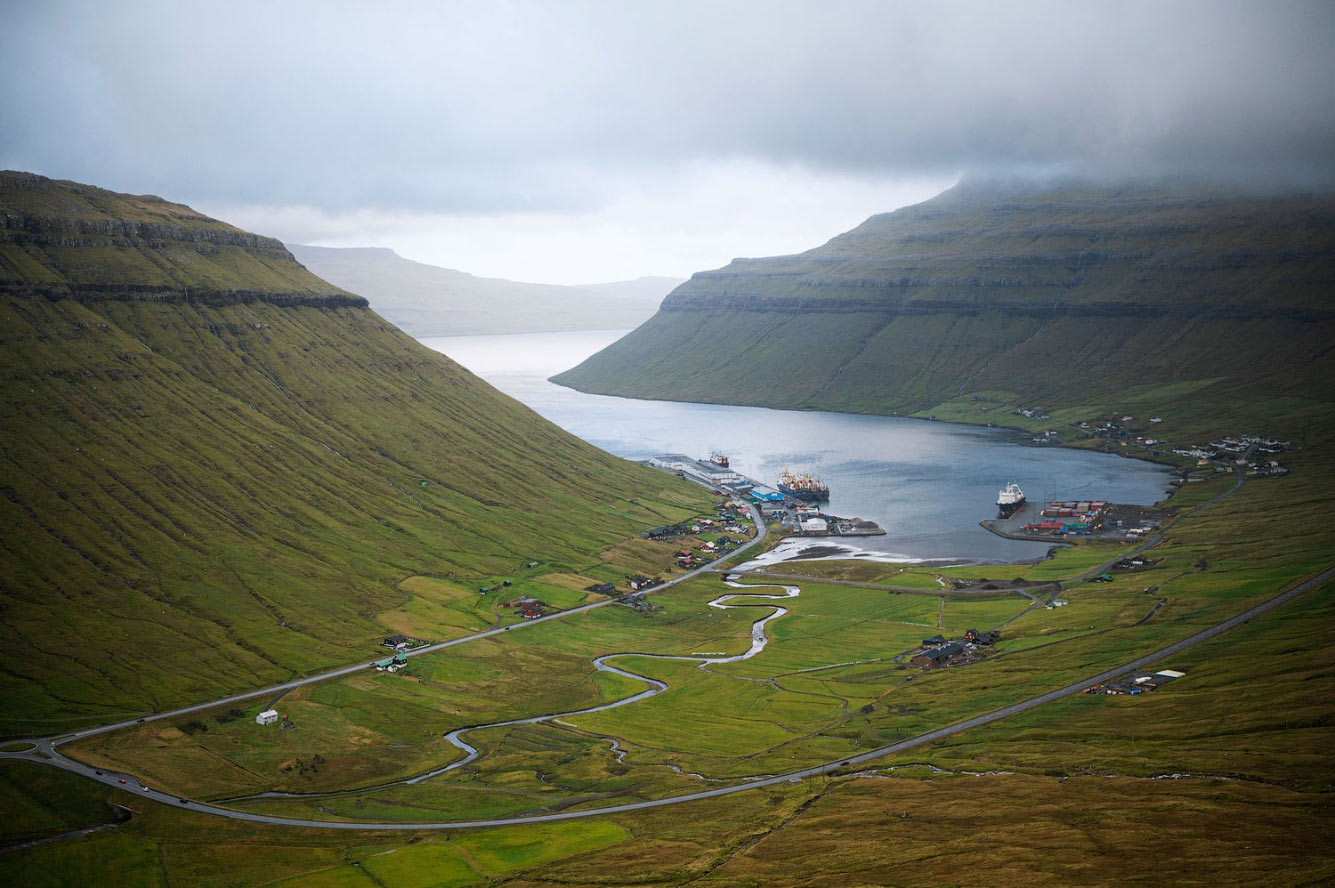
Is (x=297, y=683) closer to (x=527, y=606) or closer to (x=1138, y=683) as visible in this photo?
(x=527, y=606)

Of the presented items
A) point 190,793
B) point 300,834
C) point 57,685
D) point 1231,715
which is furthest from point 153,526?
point 1231,715

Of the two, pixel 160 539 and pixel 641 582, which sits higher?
pixel 160 539

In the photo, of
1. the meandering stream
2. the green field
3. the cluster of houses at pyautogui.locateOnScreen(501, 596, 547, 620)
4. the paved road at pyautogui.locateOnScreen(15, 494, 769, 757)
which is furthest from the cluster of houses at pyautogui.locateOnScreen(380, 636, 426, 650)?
the meandering stream

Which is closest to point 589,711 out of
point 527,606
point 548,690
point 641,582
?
point 548,690

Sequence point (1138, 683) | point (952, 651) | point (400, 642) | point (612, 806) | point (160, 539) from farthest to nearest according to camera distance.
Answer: point (160, 539) < point (400, 642) < point (952, 651) < point (1138, 683) < point (612, 806)

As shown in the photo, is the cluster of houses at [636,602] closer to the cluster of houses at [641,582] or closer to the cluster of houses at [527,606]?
the cluster of houses at [641,582]

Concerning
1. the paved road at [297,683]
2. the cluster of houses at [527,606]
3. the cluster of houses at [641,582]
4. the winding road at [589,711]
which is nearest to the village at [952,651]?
the winding road at [589,711]

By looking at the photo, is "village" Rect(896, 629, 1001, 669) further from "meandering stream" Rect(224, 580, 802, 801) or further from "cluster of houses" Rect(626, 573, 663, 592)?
"cluster of houses" Rect(626, 573, 663, 592)
